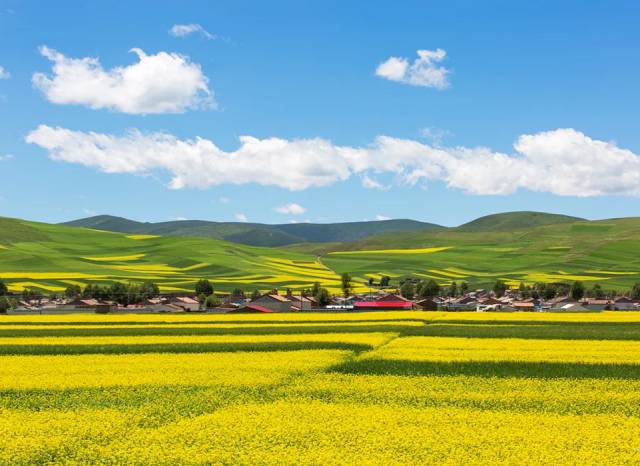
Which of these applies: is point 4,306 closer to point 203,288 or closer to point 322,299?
point 203,288

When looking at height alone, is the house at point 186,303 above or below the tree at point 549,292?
below

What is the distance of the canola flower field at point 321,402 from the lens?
713 inches

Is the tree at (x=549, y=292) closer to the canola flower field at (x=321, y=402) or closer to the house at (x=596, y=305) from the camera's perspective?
the house at (x=596, y=305)

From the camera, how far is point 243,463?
16969 mm

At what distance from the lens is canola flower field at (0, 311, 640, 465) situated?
18.1 meters

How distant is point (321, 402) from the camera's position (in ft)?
81.4

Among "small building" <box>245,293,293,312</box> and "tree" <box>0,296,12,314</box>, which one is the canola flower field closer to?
"small building" <box>245,293,293,312</box>

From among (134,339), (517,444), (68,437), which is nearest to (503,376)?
(517,444)

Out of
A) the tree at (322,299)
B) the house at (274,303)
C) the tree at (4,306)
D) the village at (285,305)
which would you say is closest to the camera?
the house at (274,303)

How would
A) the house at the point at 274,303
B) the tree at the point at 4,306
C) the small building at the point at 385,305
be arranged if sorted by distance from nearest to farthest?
the house at the point at 274,303 < the small building at the point at 385,305 < the tree at the point at 4,306

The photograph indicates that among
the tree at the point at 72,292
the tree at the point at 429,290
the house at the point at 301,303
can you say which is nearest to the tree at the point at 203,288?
Answer: the tree at the point at 72,292

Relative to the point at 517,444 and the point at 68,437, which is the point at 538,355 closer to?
the point at 517,444

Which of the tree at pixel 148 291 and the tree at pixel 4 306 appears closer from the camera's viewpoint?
the tree at pixel 4 306

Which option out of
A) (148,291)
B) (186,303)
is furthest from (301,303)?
(148,291)
